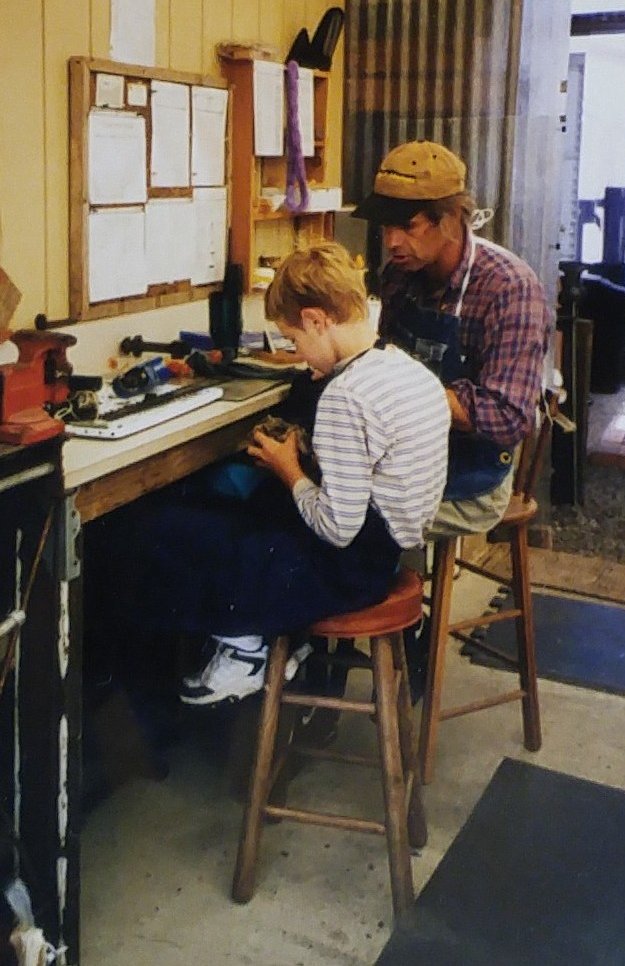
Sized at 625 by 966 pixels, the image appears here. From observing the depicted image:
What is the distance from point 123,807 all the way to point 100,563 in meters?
0.68

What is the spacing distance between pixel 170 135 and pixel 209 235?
367mm

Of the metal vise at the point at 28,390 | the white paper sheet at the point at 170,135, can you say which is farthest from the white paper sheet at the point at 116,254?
the metal vise at the point at 28,390

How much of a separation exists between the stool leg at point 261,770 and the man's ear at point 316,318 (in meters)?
0.62

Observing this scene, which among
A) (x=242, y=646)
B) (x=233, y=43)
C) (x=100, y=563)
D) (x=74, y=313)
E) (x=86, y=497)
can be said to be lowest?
(x=242, y=646)

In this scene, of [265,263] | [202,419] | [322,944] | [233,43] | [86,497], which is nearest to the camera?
[86,497]

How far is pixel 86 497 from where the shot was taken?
81.0 inches

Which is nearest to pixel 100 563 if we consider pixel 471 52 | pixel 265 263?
pixel 265 263

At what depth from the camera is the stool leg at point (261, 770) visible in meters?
2.28

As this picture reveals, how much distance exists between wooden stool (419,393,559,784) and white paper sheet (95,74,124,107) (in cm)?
135

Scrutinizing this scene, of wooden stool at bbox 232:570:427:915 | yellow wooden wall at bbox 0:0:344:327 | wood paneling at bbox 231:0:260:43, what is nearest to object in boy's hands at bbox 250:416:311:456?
wooden stool at bbox 232:570:427:915

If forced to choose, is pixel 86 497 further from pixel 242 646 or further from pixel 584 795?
pixel 584 795

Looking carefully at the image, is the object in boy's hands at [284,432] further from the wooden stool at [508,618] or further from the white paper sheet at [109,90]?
the white paper sheet at [109,90]

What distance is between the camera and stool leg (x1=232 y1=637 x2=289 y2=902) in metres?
2.28

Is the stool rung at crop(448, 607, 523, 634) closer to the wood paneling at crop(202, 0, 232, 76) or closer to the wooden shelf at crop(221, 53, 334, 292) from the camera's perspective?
the wooden shelf at crop(221, 53, 334, 292)
